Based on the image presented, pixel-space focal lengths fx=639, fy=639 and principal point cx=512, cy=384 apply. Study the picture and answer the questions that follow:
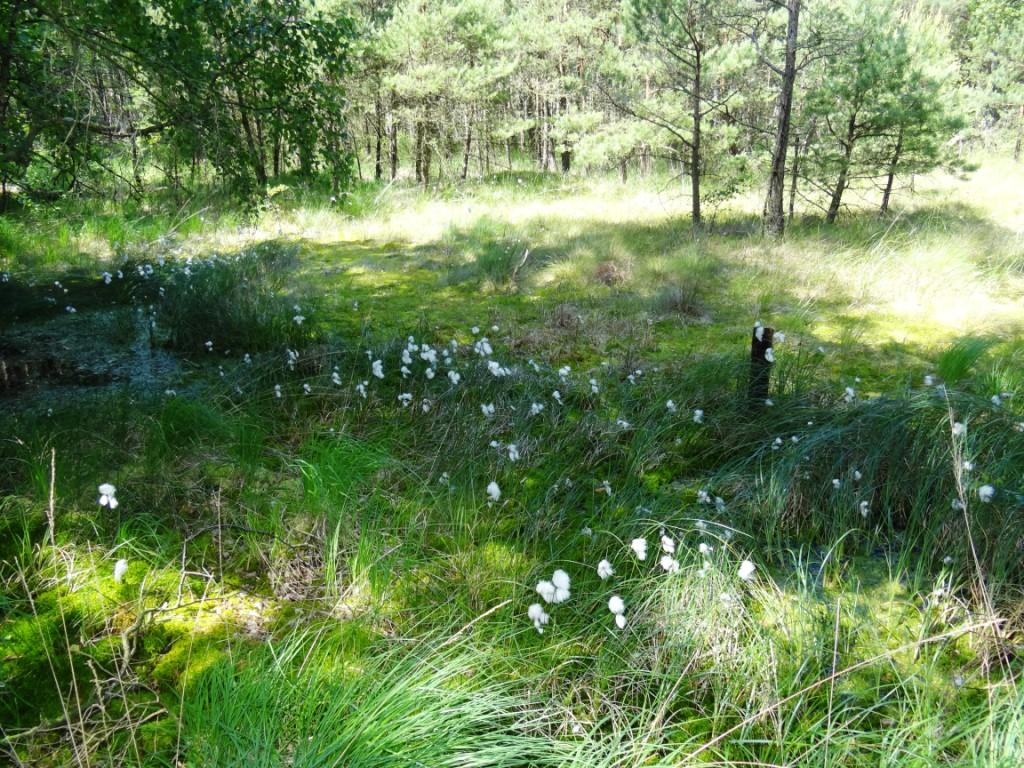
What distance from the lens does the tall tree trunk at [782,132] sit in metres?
7.01

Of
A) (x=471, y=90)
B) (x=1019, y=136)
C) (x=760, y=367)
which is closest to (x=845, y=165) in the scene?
(x=760, y=367)

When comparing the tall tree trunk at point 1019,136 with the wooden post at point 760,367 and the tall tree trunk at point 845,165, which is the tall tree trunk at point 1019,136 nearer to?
the tall tree trunk at point 845,165

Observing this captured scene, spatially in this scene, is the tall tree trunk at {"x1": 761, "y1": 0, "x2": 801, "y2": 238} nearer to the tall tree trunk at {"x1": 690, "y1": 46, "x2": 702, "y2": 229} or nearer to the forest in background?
the forest in background

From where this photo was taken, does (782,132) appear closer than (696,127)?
Yes

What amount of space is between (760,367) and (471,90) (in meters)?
12.6

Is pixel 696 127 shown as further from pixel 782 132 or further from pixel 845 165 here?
pixel 845 165

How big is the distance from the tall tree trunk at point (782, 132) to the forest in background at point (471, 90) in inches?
1.0

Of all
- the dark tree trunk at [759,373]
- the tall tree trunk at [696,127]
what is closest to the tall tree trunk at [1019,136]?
the tall tree trunk at [696,127]

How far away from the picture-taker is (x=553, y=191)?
44.7 ft

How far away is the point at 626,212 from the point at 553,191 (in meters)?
3.41

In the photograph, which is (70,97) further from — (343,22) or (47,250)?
(47,250)

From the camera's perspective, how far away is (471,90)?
14.1 m

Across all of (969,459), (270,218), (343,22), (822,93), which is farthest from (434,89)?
(969,459)

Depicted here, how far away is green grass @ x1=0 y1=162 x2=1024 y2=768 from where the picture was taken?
166cm
